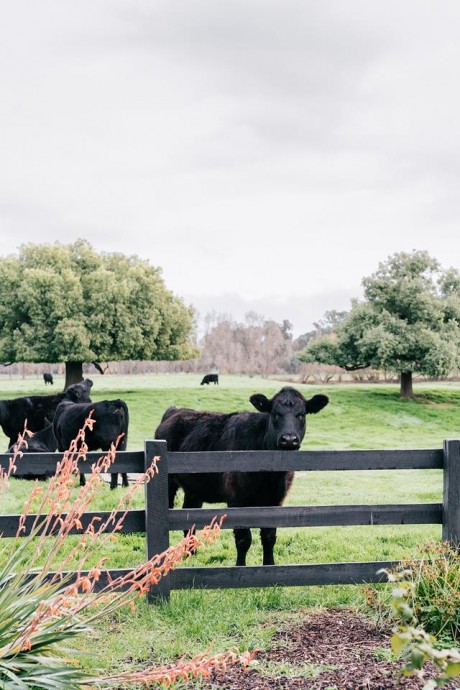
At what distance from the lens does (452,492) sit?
629 cm

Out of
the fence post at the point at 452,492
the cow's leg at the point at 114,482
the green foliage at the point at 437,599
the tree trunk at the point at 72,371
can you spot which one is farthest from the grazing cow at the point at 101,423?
the tree trunk at the point at 72,371

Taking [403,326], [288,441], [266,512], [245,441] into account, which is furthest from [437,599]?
[403,326]

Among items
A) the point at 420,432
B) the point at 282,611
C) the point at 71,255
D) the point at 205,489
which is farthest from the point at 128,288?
the point at 282,611

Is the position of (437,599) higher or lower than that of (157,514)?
lower

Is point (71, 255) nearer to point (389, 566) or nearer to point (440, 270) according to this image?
point (440, 270)

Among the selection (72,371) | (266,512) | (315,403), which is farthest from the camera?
(72,371)

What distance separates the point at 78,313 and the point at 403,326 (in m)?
17.3

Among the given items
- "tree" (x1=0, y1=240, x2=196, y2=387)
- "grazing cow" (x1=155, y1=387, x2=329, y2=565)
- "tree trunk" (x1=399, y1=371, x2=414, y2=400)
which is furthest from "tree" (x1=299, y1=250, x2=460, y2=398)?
"grazing cow" (x1=155, y1=387, x2=329, y2=565)

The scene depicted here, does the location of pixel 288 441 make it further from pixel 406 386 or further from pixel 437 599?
pixel 406 386

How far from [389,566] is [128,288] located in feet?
109

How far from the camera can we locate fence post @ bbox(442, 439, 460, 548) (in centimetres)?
627

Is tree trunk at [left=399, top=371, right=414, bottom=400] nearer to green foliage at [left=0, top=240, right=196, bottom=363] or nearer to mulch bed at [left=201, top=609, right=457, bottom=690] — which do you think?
green foliage at [left=0, top=240, right=196, bottom=363]

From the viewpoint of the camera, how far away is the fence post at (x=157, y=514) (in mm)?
5961

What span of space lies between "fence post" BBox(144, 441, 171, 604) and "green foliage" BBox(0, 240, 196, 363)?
1187 inches
